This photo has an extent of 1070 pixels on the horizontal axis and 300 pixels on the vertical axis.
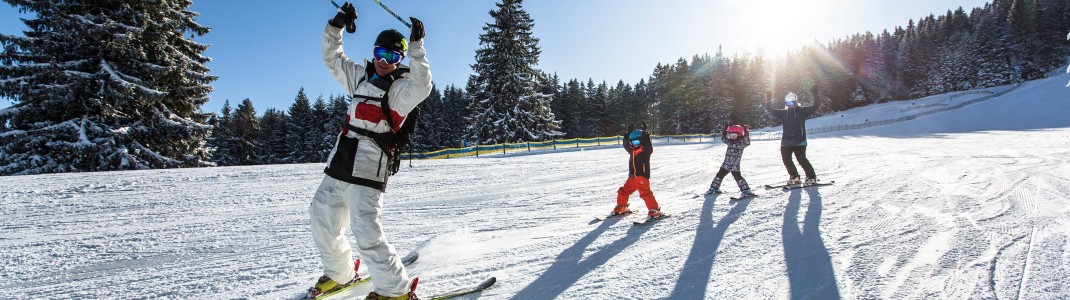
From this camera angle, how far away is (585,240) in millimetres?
4555

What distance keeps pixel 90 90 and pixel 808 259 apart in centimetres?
2060

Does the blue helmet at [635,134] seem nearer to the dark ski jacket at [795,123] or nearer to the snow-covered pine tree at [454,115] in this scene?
the dark ski jacket at [795,123]

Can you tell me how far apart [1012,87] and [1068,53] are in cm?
2319

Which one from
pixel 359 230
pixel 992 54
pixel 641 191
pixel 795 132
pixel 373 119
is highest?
pixel 992 54

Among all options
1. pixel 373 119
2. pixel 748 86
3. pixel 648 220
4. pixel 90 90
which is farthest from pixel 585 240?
pixel 748 86

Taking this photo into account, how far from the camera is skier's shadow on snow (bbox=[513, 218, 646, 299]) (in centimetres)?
312

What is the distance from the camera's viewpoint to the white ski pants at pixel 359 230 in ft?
8.77

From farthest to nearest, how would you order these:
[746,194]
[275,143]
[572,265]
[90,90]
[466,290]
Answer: [275,143], [90,90], [746,194], [572,265], [466,290]

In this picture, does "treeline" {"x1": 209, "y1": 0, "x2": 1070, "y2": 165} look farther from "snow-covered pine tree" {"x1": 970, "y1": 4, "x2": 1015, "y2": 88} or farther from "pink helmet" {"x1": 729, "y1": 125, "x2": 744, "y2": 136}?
"pink helmet" {"x1": 729, "y1": 125, "x2": 744, "y2": 136}

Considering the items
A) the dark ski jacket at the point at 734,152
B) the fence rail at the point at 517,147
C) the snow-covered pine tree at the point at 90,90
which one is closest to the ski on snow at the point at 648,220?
the dark ski jacket at the point at 734,152

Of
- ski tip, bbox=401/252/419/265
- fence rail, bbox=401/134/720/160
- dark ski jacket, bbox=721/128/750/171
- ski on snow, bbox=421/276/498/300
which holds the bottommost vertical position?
ski on snow, bbox=421/276/498/300

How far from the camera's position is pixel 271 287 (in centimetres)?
334

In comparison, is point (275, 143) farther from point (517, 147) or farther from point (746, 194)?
point (746, 194)

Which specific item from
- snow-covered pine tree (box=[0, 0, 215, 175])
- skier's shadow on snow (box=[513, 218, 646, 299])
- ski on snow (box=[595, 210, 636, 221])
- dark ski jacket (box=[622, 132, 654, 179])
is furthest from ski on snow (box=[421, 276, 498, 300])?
snow-covered pine tree (box=[0, 0, 215, 175])
